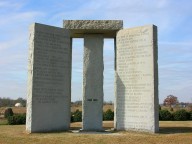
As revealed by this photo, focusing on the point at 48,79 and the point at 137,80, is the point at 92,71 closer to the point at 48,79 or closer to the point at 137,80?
the point at 48,79

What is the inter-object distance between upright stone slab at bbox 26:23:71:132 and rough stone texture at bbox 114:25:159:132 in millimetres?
2694

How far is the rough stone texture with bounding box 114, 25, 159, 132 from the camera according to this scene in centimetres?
1605

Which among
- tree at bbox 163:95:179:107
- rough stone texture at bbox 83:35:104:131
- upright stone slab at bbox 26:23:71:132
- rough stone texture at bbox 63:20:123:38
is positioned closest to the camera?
upright stone slab at bbox 26:23:71:132

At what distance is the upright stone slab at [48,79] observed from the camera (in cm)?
1616

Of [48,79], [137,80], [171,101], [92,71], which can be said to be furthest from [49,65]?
[171,101]

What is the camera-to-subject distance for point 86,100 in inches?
717

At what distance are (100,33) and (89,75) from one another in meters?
2.41

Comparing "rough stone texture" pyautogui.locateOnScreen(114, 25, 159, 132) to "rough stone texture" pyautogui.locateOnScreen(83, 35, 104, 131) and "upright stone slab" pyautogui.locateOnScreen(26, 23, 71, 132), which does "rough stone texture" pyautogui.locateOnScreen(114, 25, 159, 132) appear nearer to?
"rough stone texture" pyautogui.locateOnScreen(83, 35, 104, 131)

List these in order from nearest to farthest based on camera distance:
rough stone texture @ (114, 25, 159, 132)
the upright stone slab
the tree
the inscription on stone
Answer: rough stone texture @ (114, 25, 159, 132)
the upright stone slab
the inscription on stone
the tree

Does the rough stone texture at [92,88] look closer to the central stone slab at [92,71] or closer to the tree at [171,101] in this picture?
the central stone slab at [92,71]

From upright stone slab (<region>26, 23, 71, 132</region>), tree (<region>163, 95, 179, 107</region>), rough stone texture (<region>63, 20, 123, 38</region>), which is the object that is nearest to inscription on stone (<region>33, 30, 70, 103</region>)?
upright stone slab (<region>26, 23, 71, 132</region>)

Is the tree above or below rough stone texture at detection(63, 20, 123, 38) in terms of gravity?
below

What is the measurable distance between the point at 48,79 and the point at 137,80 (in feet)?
14.4

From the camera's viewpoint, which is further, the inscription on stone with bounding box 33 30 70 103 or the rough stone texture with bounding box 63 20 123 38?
the rough stone texture with bounding box 63 20 123 38
